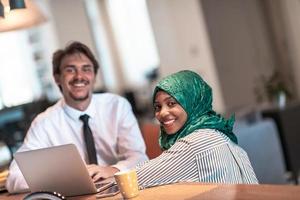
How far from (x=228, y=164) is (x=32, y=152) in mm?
654

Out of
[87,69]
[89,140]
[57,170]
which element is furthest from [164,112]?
[87,69]

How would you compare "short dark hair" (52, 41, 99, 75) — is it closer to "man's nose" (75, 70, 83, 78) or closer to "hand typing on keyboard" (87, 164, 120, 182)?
"man's nose" (75, 70, 83, 78)

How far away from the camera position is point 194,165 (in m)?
1.53

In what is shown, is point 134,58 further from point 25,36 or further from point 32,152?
point 32,152

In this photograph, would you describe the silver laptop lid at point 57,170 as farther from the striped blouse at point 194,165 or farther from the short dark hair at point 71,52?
the short dark hair at point 71,52

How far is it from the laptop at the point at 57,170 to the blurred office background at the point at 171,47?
14.1 ft

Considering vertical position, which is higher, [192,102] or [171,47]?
[192,102]

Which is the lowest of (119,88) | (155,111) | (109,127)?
(119,88)

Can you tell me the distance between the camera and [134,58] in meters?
8.45

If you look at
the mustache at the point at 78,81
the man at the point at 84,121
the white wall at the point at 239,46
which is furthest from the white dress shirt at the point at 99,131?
the white wall at the point at 239,46

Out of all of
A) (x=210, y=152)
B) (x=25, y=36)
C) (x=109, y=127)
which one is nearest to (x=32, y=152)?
(x=210, y=152)

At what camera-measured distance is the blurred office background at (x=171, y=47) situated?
681cm

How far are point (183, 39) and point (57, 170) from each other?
558cm

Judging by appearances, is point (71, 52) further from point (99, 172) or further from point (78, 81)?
point (99, 172)
